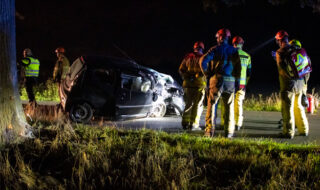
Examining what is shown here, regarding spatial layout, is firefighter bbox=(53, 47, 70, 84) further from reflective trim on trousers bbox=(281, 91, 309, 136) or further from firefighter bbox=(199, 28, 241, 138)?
reflective trim on trousers bbox=(281, 91, 309, 136)

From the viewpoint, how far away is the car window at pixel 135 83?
296 inches

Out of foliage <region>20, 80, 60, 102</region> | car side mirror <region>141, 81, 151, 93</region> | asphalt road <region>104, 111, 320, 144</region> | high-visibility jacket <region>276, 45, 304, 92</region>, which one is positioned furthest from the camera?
foliage <region>20, 80, 60, 102</region>

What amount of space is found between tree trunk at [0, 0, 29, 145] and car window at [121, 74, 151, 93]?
9.15ft

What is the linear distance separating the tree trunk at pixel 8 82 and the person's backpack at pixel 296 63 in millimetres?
4809

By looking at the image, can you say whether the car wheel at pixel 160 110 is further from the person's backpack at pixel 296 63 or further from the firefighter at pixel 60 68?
the person's backpack at pixel 296 63

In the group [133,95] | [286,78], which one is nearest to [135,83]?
[133,95]

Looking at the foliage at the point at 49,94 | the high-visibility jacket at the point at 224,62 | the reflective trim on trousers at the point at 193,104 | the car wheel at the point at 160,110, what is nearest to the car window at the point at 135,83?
the car wheel at the point at 160,110

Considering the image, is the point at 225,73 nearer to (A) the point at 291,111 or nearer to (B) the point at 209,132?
(B) the point at 209,132

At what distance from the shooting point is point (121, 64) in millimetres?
7832

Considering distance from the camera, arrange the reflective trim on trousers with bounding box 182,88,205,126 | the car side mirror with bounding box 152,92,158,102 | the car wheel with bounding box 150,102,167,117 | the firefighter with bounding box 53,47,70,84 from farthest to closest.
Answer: the firefighter with bounding box 53,47,70,84 < the car wheel with bounding box 150,102,167,117 < the car side mirror with bounding box 152,92,158,102 < the reflective trim on trousers with bounding box 182,88,205,126

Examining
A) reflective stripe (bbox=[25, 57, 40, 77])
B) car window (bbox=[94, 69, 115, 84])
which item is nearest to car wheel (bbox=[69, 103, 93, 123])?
car window (bbox=[94, 69, 115, 84])

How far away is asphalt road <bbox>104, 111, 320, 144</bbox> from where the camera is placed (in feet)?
21.0

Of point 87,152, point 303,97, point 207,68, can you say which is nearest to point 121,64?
point 207,68

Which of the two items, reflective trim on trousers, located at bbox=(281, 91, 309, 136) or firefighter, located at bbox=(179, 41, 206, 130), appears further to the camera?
firefighter, located at bbox=(179, 41, 206, 130)
